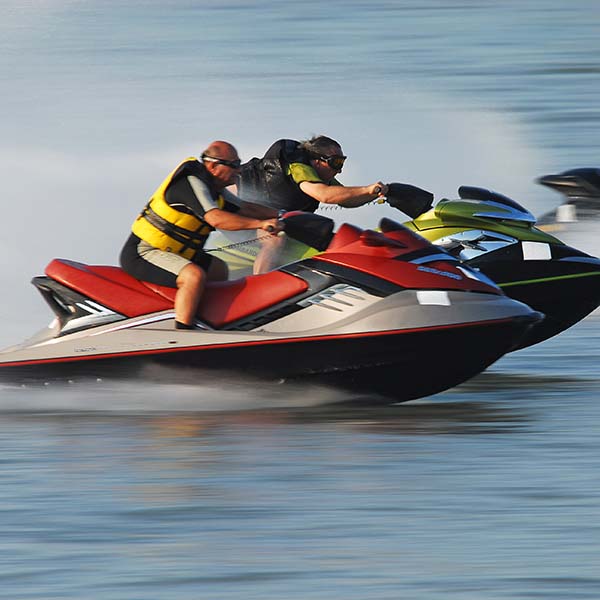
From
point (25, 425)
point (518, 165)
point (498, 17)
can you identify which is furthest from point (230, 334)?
point (498, 17)

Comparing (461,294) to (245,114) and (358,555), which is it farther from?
(245,114)

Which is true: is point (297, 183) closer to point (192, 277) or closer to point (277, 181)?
point (277, 181)

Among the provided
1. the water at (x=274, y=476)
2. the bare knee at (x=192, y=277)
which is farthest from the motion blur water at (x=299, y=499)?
the bare knee at (x=192, y=277)

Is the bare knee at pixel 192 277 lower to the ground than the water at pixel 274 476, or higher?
higher

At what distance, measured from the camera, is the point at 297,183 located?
789cm

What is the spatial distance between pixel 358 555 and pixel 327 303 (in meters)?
2.31

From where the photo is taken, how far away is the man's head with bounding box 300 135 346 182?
7.91 m

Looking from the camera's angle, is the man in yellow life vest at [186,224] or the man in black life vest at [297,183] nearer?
the man in yellow life vest at [186,224]

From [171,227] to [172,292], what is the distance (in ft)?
0.99

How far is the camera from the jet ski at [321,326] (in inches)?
264

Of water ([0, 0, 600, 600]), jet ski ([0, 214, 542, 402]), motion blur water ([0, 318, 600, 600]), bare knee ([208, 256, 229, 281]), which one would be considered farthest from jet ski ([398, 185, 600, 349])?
bare knee ([208, 256, 229, 281])

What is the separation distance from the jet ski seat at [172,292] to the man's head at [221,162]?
471mm

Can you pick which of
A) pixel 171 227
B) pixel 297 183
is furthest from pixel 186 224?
pixel 297 183

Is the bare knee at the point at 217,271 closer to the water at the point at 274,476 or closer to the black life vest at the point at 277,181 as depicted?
the water at the point at 274,476
